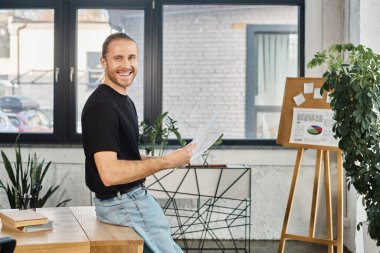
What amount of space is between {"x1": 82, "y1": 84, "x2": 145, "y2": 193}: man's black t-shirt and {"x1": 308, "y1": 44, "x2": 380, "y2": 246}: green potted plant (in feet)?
6.47

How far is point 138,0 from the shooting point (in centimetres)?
616

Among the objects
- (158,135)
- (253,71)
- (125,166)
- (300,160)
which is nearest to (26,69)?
(158,135)

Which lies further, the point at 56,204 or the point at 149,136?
the point at 56,204

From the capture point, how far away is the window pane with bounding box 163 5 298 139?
6.21 metres

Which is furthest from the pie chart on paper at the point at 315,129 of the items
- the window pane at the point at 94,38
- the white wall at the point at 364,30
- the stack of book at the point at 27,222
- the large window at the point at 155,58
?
the stack of book at the point at 27,222

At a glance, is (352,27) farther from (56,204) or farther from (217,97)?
(56,204)

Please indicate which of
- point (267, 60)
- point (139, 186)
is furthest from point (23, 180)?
point (139, 186)

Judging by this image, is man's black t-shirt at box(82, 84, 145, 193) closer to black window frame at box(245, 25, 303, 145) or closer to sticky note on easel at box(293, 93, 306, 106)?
sticky note on easel at box(293, 93, 306, 106)

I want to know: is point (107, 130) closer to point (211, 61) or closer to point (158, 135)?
point (158, 135)

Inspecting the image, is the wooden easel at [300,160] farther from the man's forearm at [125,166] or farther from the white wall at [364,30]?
the man's forearm at [125,166]

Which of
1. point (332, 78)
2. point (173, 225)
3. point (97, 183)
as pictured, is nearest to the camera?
point (97, 183)

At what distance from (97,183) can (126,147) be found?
19 centimetres

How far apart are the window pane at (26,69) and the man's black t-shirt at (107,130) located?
3.62 metres

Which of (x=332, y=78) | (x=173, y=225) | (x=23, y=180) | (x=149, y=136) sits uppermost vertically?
(x=332, y=78)
